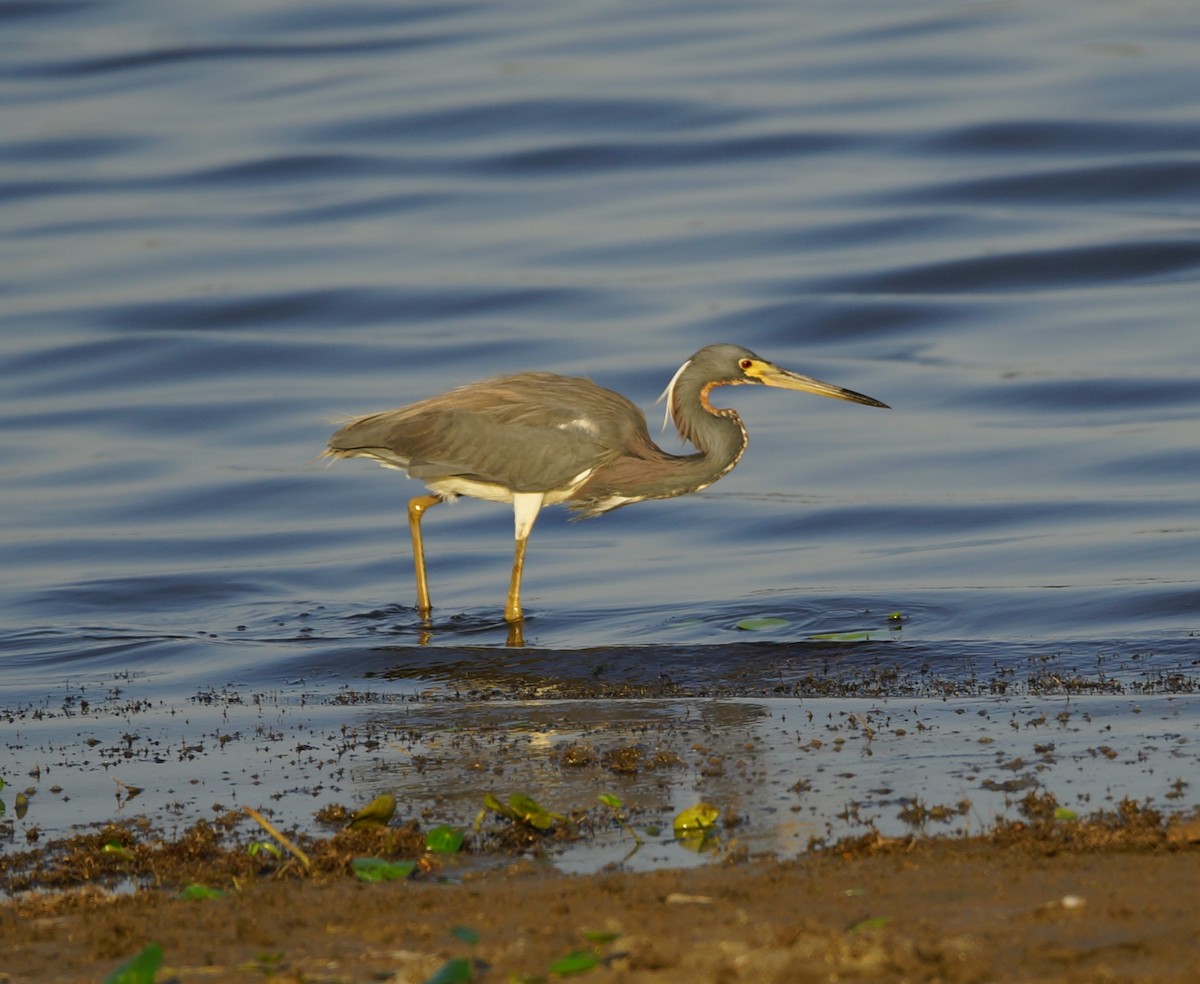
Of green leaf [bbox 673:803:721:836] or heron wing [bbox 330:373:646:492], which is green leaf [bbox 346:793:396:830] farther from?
heron wing [bbox 330:373:646:492]

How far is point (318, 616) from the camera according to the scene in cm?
1066

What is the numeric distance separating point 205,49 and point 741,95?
1001 centimetres

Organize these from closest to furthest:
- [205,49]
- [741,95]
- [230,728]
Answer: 1. [230,728]
2. [741,95]
3. [205,49]

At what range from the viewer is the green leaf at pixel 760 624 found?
31.4 feet

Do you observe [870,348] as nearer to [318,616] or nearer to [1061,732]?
[318,616]

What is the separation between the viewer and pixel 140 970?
150 inches

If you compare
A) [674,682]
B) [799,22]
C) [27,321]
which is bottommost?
[674,682]

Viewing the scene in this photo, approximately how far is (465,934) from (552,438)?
20.9ft

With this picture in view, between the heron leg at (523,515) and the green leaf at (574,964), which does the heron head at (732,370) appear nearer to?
the heron leg at (523,515)

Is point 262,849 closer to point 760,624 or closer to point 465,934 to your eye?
point 465,934

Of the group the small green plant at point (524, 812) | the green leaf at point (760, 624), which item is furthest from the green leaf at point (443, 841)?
the green leaf at point (760, 624)

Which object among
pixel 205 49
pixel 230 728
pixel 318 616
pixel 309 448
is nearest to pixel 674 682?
pixel 230 728

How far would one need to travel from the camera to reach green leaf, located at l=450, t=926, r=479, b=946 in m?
3.94

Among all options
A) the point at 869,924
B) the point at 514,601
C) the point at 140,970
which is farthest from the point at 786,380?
the point at 140,970
